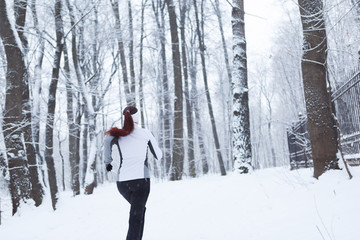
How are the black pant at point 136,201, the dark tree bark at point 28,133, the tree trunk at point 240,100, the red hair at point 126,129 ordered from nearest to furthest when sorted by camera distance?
the black pant at point 136,201 → the red hair at point 126,129 → the dark tree bark at point 28,133 → the tree trunk at point 240,100

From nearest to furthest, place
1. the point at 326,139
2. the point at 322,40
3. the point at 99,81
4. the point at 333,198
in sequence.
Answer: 1. the point at 333,198
2. the point at 326,139
3. the point at 322,40
4. the point at 99,81

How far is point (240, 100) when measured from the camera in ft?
26.5

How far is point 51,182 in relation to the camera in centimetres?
989

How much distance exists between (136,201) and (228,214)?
2.29m

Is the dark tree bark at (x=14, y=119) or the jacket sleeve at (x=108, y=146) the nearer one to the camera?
the jacket sleeve at (x=108, y=146)

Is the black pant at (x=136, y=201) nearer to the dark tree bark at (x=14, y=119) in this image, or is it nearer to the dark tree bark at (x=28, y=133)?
the dark tree bark at (x=14, y=119)

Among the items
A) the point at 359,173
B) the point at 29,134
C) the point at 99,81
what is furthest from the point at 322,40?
the point at 99,81

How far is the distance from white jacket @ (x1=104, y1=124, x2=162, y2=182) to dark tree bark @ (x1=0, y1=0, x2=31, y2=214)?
380 centimetres

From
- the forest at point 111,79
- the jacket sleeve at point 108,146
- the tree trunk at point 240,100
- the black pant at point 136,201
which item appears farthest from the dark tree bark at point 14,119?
the tree trunk at point 240,100

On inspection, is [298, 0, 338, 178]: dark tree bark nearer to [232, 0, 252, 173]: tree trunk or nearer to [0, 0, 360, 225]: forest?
[0, 0, 360, 225]: forest

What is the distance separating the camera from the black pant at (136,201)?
3.70 metres

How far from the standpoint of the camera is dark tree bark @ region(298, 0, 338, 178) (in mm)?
5176

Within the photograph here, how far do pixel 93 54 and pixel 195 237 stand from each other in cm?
1248

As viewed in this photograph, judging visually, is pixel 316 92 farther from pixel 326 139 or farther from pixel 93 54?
pixel 93 54
